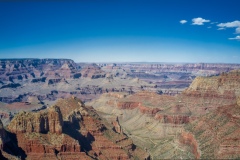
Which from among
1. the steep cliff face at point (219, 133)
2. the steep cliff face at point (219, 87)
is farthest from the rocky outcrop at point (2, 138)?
the steep cliff face at point (219, 87)

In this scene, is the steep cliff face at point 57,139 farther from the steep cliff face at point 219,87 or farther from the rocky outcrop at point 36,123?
the steep cliff face at point 219,87

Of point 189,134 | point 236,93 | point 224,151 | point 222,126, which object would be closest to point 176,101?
point 236,93

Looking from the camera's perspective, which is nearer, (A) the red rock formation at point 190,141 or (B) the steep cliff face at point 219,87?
(A) the red rock formation at point 190,141

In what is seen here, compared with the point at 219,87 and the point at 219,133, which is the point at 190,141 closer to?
the point at 219,133

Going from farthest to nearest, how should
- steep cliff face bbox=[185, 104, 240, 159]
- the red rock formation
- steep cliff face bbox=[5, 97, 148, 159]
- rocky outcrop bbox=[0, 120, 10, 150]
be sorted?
1. the red rock formation
2. steep cliff face bbox=[185, 104, 240, 159]
3. steep cliff face bbox=[5, 97, 148, 159]
4. rocky outcrop bbox=[0, 120, 10, 150]

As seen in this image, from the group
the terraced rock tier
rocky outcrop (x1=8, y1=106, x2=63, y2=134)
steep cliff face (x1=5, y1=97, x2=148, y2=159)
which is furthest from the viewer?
the terraced rock tier

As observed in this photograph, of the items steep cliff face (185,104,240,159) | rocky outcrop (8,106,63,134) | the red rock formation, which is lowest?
the red rock formation

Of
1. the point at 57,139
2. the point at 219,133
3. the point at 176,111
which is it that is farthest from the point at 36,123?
the point at 176,111

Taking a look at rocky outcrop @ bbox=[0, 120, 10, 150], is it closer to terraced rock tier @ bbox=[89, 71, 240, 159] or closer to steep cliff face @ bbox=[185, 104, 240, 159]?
steep cliff face @ bbox=[185, 104, 240, 159]

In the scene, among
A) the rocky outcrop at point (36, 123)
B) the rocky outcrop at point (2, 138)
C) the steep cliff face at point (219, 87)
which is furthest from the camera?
the steep cliff face at point (219, 87)

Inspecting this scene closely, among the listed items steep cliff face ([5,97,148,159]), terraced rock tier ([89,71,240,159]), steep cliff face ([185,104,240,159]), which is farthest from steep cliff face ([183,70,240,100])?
steep cliff face ([5,97,148,159])

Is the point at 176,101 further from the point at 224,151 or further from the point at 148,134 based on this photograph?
the point at 224,151

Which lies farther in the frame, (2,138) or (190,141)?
(190,141)
